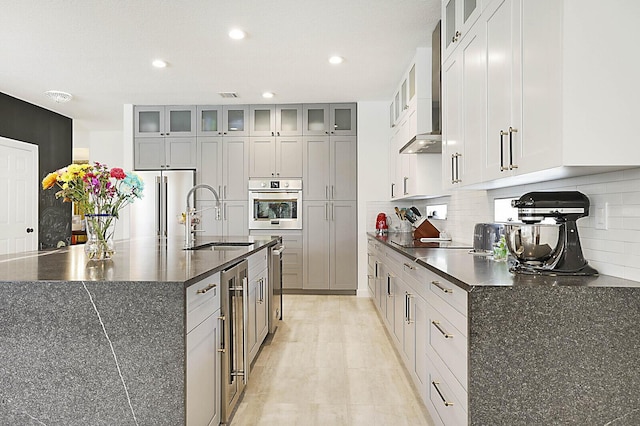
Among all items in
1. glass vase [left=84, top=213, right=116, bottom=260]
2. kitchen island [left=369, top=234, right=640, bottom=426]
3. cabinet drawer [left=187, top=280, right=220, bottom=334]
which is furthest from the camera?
glass vase [left=84, top=213, right=116, bottom=260]

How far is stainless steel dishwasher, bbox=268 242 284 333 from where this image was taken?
4035 mm

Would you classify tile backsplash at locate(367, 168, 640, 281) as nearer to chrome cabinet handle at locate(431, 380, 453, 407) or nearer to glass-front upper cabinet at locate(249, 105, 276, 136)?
chrome cabinet handle at locate(431, 380, 453, 407)

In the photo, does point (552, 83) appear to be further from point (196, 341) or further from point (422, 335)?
point (196, 341)

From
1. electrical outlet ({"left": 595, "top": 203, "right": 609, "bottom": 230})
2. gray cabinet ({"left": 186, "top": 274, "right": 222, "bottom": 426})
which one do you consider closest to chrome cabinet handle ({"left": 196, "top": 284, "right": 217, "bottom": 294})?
gray cabinet ({"left": 186, "top": 274, "right": 222, "bottom": 426})

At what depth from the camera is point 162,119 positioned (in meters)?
6.40

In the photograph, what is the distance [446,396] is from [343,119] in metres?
4.79

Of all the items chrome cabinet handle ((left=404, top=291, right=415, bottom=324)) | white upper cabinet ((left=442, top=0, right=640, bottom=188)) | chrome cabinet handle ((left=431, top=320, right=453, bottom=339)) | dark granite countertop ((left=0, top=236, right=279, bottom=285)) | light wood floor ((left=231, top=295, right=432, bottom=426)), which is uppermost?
white upper cabinet ((left=442, top=0, right=640, bottom=188))

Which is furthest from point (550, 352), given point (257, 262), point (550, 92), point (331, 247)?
point (331, 247)

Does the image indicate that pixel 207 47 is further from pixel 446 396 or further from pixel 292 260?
pixel 446 396

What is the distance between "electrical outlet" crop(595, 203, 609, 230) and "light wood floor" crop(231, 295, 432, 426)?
132cm

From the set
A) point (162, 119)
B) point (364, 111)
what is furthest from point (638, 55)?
point (162, 119)

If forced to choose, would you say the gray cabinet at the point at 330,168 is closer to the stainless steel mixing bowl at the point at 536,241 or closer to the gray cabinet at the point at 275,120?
the gray cabinet at the point at 275,120

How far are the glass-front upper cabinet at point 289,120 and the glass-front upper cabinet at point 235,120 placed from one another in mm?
439

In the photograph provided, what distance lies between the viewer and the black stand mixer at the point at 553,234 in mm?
1891
